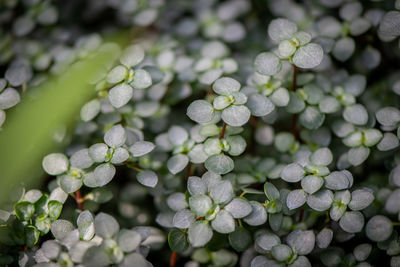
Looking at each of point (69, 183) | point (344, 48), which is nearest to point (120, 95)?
point (69, 183)

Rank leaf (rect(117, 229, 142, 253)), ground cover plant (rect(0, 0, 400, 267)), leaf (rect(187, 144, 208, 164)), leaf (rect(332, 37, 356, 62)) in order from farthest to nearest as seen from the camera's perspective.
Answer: leaf (rect(332, 37, 356, 62)) < leaf (rect(187, 144, 208, 164)) < ground cover plant (rect(0, 0, 400, 267)) < leaf (rect(117, 229, 142, 253))

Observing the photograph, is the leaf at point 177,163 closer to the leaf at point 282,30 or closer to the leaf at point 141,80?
the leaf at point 141,80

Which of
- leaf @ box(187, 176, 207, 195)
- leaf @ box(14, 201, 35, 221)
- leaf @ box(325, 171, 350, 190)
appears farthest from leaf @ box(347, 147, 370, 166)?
leaf @ box(14, 201, 35, 221)

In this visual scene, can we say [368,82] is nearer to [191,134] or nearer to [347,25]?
[347,25]

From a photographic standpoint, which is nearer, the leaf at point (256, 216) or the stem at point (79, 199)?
the leaf at point (256, 216)

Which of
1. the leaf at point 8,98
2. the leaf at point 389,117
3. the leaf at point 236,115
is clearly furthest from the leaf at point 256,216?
the leaf at point 8,98

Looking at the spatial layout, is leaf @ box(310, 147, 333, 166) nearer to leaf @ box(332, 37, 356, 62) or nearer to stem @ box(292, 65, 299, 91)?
stem @ box(292, 65, 299, 91)

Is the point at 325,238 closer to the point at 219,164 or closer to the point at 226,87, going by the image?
the point at 219,164
